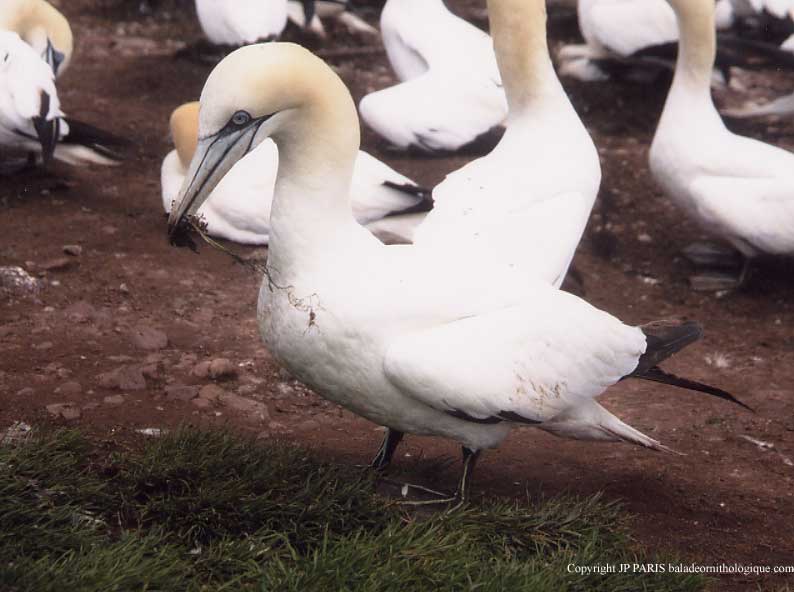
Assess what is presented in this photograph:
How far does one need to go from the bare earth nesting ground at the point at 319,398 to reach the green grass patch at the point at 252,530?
0.36 m

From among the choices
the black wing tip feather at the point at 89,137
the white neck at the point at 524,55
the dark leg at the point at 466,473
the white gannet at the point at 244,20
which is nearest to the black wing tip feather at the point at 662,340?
the dark leg at the point at 466,473

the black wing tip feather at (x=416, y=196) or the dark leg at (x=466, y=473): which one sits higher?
the dark leg at (x=466, y=473)

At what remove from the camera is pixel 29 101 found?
677 centimetres

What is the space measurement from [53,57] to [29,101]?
129 cm

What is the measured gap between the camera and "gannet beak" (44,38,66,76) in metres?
7.87

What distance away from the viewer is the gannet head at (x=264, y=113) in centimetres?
352

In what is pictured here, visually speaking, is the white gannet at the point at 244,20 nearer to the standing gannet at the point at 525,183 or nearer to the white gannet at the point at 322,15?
the white gannet at the point at 322,15

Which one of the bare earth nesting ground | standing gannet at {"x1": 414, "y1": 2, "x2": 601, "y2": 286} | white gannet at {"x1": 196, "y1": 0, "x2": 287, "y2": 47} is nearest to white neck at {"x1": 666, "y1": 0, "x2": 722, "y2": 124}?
the bare earth nesting ground

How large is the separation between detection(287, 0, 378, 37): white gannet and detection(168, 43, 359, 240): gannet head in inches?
242

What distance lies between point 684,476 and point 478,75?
3825mm

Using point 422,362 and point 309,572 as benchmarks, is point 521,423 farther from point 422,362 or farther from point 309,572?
point 309,572

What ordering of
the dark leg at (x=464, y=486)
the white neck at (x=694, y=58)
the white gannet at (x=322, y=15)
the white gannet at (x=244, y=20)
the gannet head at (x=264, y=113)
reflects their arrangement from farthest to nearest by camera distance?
the white gannet at (x=322, y=15) → the white gannet at (x=244, y=20) → the white neck at (x=694, y=58) → the dark leg at (x=464, y=486) → the gannet head at (x=264, y=113)

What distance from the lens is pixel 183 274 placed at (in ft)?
20.3

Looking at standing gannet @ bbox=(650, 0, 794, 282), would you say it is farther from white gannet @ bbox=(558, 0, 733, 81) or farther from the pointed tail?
the pointed tail
